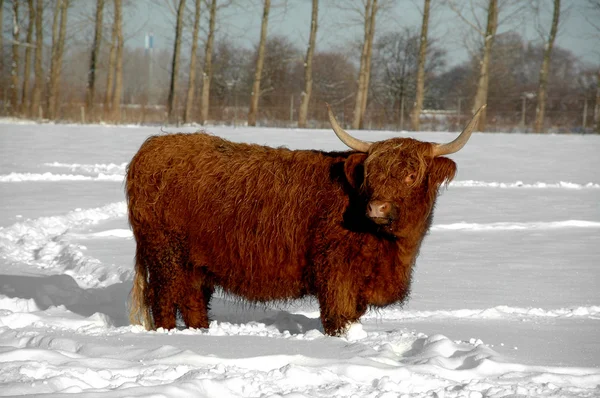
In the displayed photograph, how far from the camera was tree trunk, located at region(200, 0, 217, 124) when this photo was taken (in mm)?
31609

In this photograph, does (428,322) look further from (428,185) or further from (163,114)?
Answer: (163,114)

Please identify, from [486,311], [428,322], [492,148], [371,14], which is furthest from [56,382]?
[371,14]

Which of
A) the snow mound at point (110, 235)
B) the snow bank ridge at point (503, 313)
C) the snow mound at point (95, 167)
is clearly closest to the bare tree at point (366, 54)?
the snow mound at point (95, 167)

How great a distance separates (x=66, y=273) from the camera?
754 centimetres

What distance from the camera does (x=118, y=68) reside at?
34.3 m

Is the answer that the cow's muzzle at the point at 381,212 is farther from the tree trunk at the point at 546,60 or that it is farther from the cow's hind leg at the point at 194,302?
the tree trunk at the point at 546,60

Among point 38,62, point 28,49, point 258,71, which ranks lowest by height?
point 258,71

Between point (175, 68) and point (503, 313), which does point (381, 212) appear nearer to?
point (503, 313)

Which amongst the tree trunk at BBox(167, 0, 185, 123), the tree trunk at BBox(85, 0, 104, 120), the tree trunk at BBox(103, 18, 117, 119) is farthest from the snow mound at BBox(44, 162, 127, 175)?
the tree trunk at BBox(85, 0, 104, 120)

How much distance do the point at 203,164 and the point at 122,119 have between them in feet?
95.5

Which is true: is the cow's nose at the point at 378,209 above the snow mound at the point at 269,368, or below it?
above

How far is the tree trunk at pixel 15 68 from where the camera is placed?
1485 inches

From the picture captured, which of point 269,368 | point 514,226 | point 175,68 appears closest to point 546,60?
point 175,68

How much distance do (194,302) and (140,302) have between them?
1.34 ft
